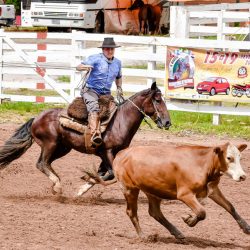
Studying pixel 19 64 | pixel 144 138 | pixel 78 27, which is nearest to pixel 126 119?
pixel 144 138

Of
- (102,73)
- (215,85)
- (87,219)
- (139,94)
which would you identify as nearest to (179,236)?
(87,219)

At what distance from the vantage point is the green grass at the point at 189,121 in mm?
17781

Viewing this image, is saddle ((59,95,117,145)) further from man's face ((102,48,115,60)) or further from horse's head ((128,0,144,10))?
horse's head ((128,0,144,10))

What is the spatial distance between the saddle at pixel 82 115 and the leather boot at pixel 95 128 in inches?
3.9

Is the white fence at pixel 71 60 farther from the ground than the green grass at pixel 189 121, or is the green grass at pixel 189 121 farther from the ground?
the white fence at pixel 71 60

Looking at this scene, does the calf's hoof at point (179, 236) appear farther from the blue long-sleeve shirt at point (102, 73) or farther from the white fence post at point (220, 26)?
the white fence post at point (220, 26)

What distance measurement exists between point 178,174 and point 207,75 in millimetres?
9028

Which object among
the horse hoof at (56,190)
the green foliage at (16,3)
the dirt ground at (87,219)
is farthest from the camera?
the green foliage at (16,3)

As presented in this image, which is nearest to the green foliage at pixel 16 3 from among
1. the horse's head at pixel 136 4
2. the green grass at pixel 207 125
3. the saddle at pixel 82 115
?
the horse's head at pixel 136 4

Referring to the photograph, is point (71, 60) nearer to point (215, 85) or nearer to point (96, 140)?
point (215, 85)

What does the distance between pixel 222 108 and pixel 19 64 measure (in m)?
4.88

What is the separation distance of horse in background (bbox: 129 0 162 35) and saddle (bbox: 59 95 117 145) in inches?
1039

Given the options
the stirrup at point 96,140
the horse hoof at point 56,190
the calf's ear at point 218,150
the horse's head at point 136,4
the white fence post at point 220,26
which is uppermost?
the white fence post at point 220,26

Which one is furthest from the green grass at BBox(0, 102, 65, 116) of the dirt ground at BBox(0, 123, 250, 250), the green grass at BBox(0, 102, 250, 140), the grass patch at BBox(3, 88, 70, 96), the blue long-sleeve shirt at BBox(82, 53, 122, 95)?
the blue long-sleeve shirt at BBox(82, 53, 122, 95)
